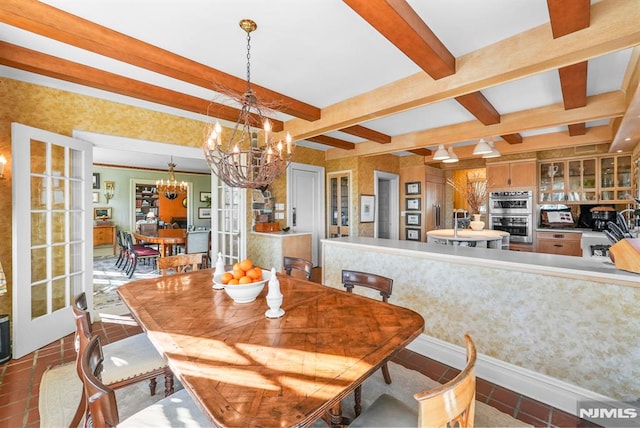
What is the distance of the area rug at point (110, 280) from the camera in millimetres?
3678

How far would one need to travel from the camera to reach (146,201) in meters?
8.95

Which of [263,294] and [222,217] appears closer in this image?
[263,294]

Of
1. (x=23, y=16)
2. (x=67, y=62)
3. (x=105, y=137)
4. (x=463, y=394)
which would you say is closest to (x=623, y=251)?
(x=463, y=394)

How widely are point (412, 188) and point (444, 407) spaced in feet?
20.5

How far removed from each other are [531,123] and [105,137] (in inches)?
197

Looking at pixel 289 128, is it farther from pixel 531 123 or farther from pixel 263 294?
pixel 531 123

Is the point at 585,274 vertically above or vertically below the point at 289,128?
below

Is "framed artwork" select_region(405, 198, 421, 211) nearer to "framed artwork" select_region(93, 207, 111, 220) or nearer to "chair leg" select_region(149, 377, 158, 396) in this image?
"chair leg" select_region(149, 377, 158, 396)

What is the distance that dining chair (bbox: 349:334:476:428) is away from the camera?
78 centimetres

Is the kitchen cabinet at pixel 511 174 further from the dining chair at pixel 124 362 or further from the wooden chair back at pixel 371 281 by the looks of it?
the dining chair at pixel 124 362

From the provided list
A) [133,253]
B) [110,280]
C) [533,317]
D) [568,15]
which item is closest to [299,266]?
[533,317]

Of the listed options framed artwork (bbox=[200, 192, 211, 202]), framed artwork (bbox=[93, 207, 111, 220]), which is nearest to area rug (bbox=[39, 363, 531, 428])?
framed artwork (bbox=[93, 207, 111, 220])

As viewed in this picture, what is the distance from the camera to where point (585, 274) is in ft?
6.00

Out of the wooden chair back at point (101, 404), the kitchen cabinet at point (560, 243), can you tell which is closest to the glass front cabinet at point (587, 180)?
the kitchen cabinet at point (560, 243)
